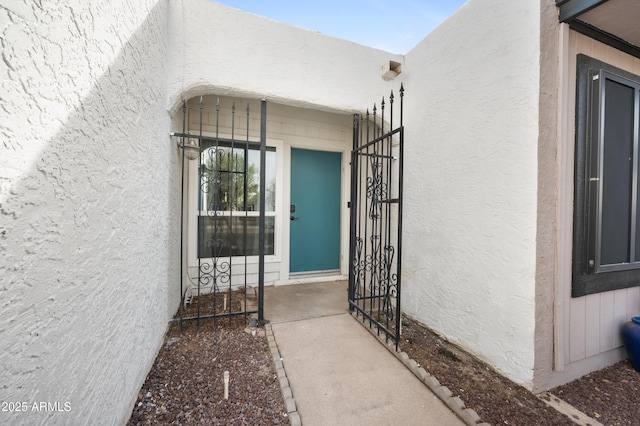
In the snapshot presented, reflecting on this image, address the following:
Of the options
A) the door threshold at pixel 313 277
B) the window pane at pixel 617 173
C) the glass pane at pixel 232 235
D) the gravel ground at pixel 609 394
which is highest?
the window pane at pixel 617 173

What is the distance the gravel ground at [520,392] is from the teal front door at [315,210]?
6.76 feet

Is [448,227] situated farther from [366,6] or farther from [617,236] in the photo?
[366,6]

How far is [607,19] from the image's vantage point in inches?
71.2

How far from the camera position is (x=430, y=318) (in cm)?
258

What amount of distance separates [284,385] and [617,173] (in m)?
3.09

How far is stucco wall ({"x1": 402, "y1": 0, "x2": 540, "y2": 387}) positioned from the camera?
69.9 inches

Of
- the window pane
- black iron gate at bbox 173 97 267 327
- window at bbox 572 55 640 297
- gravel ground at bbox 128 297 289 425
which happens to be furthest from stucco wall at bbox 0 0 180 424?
the window pane

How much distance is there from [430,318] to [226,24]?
11.8 ft

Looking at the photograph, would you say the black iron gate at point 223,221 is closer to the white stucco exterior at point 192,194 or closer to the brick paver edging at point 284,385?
the white stucco exterior at point 192,194

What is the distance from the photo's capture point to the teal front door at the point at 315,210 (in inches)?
155

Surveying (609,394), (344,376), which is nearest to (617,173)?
(609,394)

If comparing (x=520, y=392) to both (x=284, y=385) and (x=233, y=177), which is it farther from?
(x=233, y=177)

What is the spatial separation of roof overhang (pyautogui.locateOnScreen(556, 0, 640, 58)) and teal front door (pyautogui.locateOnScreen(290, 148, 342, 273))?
285 centimetres

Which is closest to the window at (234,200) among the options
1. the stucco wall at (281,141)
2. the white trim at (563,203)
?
the stucco wall at (281,141)
